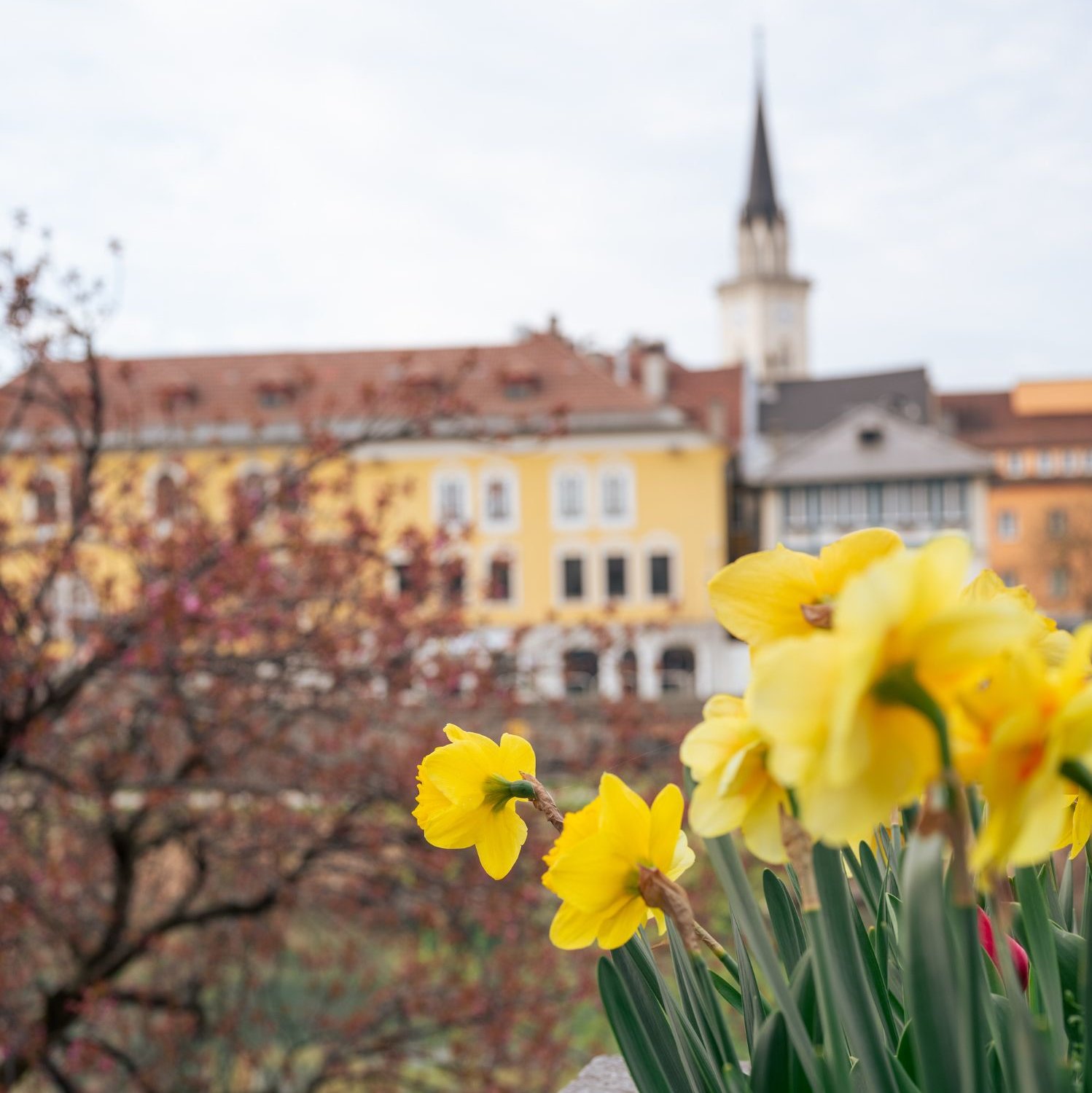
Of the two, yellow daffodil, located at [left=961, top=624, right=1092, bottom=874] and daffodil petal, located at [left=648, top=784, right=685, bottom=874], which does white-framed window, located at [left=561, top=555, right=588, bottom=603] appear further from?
yellow daffodil, located at [left=961, top=624, right=1092, bottom=874]

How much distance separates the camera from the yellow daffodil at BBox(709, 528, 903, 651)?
53 centimetres

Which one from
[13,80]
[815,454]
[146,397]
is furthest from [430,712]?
[815,454]

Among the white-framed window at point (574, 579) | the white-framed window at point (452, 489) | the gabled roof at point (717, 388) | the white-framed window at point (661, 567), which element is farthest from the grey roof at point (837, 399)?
the white-framed window at point (452, 489)

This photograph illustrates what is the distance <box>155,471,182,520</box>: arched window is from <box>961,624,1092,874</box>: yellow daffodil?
16.2 feet

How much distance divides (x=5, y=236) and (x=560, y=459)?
2651 centimetres

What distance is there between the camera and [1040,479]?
4391 centimetres

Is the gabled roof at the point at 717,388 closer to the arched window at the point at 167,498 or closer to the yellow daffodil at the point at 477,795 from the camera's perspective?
the arched window at the point at 167,498

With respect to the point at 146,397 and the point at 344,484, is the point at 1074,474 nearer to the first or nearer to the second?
the point at 146,397

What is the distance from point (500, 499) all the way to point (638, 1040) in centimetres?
3008

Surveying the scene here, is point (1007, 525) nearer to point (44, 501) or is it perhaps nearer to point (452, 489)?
point (452, 489)

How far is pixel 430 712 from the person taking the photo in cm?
488

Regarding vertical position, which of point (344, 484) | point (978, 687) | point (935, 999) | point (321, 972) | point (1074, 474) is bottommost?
point (321, 972)

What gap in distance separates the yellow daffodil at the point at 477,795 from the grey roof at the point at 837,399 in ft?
143

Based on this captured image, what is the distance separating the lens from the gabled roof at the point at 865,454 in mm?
33031
